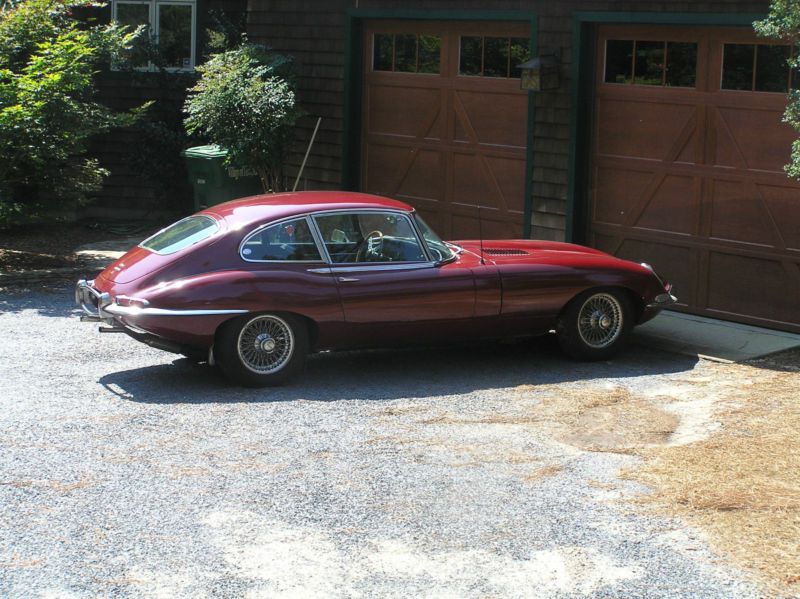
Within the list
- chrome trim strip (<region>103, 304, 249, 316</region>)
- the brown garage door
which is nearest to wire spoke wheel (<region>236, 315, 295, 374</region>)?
chrome trim strip (<region>103, 304, 249, 316</region>)

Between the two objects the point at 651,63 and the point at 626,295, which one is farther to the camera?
the point at 651,63

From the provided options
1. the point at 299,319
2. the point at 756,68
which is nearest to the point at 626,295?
the point at 756,68

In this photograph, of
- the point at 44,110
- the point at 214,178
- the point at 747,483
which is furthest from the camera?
the point at 214,178

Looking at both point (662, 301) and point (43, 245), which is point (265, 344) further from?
point (43, 245)

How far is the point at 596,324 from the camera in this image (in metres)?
9.37

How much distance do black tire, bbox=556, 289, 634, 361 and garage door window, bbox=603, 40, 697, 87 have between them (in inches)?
99.7

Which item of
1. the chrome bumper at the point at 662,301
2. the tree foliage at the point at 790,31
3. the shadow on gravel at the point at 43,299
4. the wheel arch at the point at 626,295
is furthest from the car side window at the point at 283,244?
the tree foliage at the point at 790,31

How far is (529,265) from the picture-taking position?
912 centimetres

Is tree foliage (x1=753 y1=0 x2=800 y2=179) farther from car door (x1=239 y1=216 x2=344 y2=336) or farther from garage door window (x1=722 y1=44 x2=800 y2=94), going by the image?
car door (x1=239 y1=216 x2=344 y2=336)

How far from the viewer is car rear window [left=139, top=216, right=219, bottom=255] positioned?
8562mm

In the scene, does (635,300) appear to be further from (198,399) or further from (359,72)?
(359,72)

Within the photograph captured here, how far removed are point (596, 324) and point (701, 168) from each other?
227 cm

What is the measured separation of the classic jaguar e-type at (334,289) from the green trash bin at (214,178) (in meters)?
5.16

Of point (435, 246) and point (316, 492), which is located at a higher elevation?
point (435, 246)
